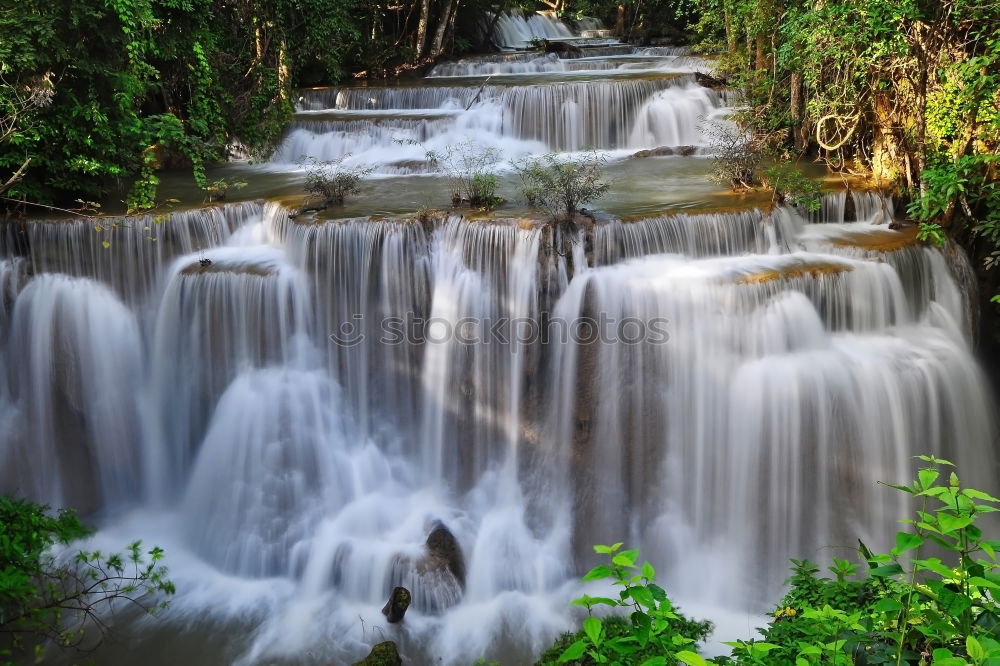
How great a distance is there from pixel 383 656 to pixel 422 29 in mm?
15353

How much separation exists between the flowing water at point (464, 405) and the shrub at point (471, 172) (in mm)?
768

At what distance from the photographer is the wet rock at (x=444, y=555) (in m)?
6.55

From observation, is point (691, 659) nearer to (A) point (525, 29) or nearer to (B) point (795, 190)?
(B) point (795, 190)

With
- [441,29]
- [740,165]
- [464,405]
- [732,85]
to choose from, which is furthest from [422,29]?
[464,405]

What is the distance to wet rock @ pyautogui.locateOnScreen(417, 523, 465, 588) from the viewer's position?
21.5 ft

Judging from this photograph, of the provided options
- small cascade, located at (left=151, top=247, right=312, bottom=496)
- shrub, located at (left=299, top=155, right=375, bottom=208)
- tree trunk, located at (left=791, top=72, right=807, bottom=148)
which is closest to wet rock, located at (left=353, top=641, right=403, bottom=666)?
small cascade, located at (left=151, top=247, right=312, bottom=496)

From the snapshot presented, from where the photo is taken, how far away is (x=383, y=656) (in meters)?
5.51

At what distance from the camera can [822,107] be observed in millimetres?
9234

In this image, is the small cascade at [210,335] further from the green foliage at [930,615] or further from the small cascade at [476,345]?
the green foliage at [930,615]

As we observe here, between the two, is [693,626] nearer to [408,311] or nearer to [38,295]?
[408,311]

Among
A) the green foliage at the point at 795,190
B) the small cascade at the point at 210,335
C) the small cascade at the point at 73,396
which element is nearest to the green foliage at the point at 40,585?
the small cascade at the point at 73,396

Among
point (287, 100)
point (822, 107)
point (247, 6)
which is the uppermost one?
point (247, 6)

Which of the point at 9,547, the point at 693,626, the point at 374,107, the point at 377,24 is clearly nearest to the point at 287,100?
the point at 374,107

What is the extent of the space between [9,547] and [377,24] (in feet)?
49.7
